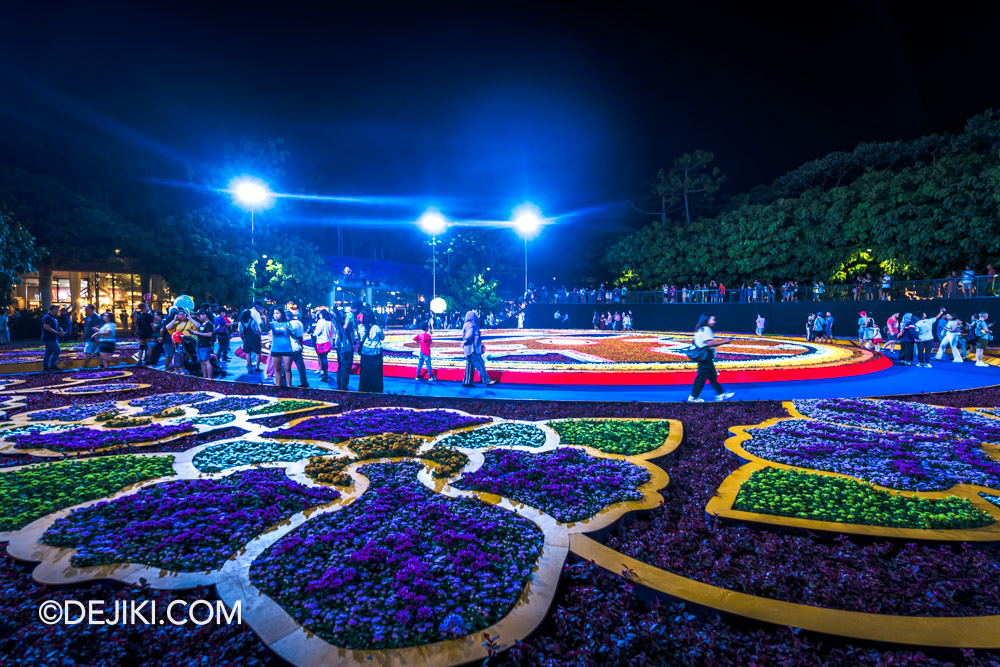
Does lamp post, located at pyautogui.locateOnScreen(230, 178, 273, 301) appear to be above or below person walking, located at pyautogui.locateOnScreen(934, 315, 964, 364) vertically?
above

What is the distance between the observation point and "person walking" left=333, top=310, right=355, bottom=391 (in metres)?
9.91

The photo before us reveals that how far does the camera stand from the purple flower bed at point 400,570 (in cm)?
218

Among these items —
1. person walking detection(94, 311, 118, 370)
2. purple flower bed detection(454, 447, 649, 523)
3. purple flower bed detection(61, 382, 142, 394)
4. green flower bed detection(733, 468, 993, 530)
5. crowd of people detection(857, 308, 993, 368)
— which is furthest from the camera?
crowd of people detection(857, 308, 993, 368)

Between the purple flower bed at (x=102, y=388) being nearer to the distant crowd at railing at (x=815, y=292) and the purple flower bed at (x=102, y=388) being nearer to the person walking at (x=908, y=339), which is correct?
the person walking at (x=908, y=339)

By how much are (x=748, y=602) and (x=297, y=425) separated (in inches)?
214

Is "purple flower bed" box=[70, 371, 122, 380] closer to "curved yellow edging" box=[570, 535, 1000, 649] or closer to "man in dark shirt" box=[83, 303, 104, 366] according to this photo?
"man in dark shirt" box=[83, 303, 104, 366]

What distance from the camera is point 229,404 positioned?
25.2 feet

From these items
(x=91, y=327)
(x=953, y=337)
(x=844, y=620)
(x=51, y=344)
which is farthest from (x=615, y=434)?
(x=953, y=337)

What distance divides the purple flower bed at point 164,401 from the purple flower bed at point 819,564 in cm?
722

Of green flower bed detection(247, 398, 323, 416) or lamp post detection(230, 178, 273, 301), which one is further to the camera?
lamp post detection(230, 178, 273, 301)

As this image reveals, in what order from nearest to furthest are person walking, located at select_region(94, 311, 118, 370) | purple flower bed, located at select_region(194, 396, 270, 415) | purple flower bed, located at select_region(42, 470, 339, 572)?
purple flower bed, located at select_region(42, 470, 339, 572), purple flower bed, located at select_region(194, 396, 270, 415), person walking, located at select_region(94, 311, 118, 370)

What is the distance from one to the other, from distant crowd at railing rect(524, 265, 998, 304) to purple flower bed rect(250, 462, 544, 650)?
27223 millimetres

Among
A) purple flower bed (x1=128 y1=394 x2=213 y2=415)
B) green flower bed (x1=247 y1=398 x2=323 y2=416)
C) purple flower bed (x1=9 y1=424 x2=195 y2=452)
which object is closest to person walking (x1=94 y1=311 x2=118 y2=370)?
purple flower bed (x1=128 y1=394 x2=213 y2=415)

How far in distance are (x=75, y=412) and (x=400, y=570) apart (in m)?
7.08
